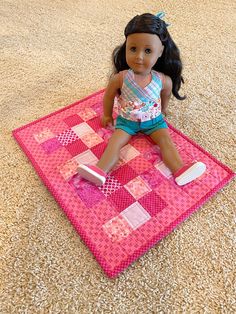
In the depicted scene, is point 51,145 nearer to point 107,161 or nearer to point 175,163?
point 107,161

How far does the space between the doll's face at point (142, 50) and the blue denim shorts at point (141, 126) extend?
160mm

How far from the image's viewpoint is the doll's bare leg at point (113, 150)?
0.78 meters

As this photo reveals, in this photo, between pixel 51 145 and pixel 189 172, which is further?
pixel 51 145

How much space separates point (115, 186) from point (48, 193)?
0.59 ft

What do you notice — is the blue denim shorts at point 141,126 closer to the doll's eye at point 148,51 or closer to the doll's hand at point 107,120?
the doll's hand at point 107,120

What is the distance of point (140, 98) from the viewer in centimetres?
80

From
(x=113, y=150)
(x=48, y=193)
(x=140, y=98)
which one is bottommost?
(x=48, y=193)

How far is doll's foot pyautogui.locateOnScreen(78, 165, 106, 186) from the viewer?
742 mm

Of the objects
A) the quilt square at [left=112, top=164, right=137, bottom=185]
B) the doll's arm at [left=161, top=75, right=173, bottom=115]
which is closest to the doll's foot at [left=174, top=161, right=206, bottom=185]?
the quilt square at [left=112, top=164, right=137, bottom=185]

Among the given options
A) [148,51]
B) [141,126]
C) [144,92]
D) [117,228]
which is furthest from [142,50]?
[117,228]

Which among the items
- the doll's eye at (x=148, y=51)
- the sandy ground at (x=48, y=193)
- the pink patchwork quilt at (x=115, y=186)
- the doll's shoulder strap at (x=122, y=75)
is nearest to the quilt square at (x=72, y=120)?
the pink patchwork quilt at (x=115, y=186)

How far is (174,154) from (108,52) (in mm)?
676

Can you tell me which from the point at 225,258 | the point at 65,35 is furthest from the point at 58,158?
the point at 65,35

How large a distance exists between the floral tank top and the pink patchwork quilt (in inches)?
3.5
